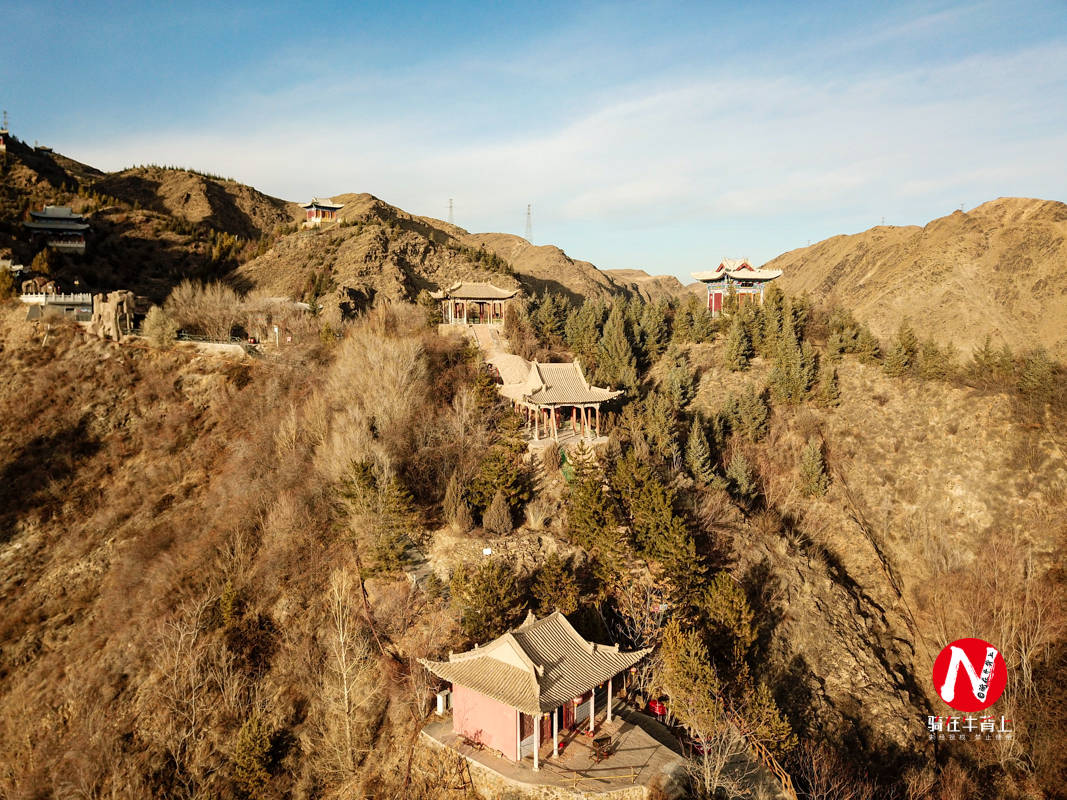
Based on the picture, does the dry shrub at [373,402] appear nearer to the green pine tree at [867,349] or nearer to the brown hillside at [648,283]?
the green pine tree at [867,349]

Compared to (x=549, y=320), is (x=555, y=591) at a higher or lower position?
lower

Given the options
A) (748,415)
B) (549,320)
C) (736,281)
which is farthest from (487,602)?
(736,281)

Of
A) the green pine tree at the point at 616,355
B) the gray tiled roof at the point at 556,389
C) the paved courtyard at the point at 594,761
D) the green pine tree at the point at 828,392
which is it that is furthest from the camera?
the green pine tree at the point at 616,355

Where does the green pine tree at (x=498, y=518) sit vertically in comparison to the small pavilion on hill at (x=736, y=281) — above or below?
below

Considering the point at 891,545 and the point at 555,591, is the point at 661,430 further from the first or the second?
the point at 555,591

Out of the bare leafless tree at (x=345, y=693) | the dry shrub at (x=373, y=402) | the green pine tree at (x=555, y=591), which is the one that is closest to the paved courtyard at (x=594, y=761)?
the bare leafless tree at (x=345, y=693)

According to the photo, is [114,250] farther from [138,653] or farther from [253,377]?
[138,653]
